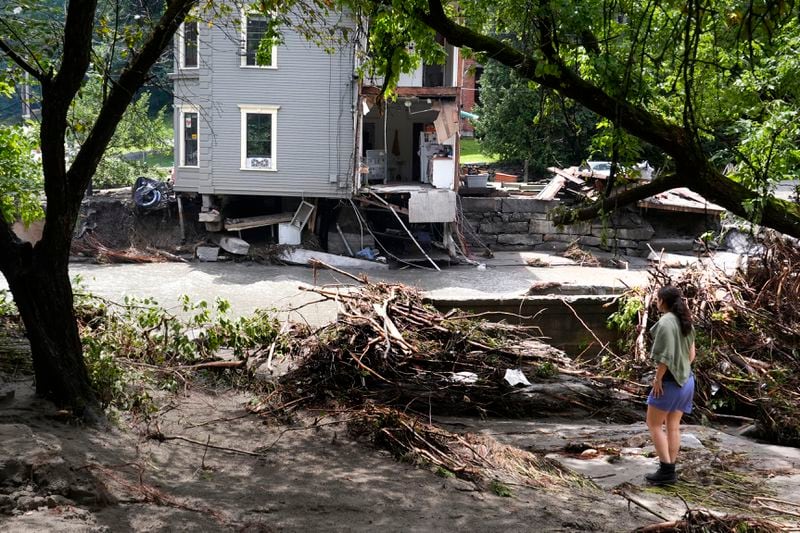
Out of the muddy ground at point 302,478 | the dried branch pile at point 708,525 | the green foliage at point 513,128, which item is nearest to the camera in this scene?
the muddy ground at point 302,478

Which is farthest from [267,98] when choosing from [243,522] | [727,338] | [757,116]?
[243,522]

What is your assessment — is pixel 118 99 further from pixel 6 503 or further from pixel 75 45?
pixel 6 503

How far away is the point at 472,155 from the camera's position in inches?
1992

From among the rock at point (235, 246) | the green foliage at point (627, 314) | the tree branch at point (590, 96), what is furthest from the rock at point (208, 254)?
the tree branch at point (590, 96)

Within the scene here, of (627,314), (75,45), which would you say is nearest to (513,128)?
(627,314)

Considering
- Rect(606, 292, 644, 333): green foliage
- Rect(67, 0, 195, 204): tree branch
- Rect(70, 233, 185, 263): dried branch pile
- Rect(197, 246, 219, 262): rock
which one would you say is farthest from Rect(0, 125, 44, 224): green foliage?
Rect(70, 233, 185, 263): dried branch pile

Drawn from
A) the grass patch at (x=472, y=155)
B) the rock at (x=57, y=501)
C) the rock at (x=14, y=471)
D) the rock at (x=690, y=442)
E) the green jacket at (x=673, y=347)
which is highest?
the grass patch at (x=472, y=155)

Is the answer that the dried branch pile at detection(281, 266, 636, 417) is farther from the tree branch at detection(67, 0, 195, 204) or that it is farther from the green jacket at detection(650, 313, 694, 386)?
the tree branch at detection(67, 0, 195, 204)

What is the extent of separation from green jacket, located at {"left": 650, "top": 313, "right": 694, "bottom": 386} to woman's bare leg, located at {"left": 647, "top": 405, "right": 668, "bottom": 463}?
1.06 feet

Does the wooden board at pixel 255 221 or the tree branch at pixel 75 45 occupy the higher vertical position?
the tree branch at pixel 75 45

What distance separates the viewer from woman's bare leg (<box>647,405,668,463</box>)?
707cm

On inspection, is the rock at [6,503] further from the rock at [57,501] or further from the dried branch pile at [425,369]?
the dried branch pile at [425,369]

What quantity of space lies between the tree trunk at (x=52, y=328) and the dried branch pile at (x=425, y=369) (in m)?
2.62

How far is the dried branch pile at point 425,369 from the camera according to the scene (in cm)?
954
